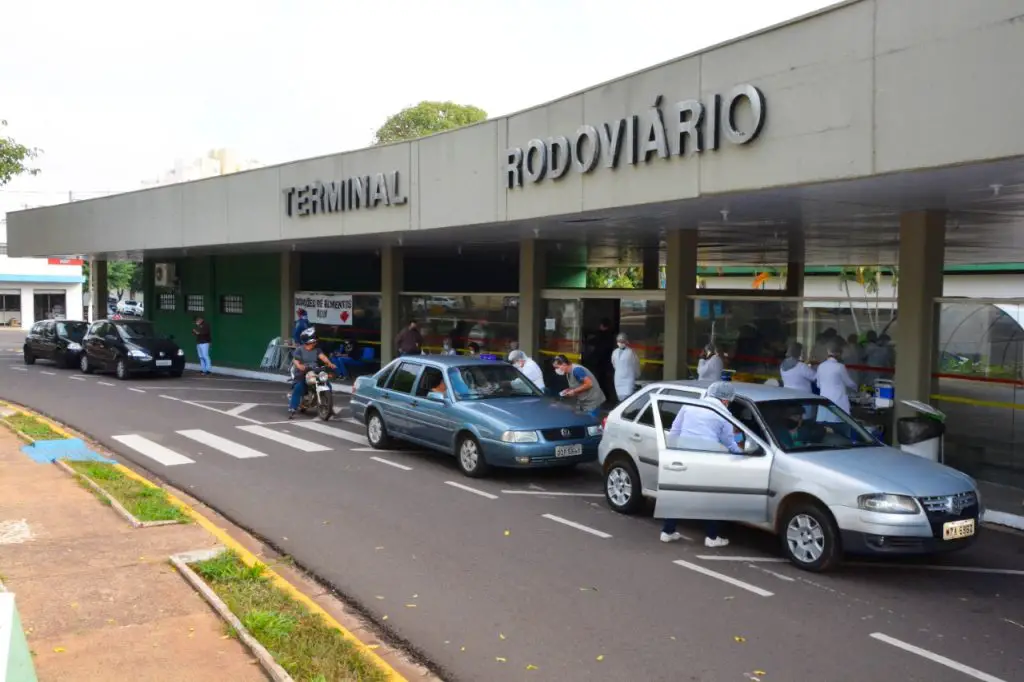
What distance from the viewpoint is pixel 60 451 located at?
491 inches

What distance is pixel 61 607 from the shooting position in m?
6.27

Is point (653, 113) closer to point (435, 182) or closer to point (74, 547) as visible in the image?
point (435, 182)

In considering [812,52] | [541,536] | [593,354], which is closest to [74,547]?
[541,536]

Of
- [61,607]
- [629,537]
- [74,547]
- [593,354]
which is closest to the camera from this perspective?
[61,607]

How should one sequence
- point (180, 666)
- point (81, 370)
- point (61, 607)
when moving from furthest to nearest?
point (81, 370) < point (61, 607) < point (180, 666)

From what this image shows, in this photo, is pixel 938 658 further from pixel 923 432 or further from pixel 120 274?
pixel 120 274

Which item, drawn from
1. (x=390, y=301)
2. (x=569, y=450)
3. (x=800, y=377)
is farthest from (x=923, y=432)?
(x=390, y=301)

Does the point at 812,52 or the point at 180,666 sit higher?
the point at 812,52

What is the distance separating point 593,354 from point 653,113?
8.44 meters

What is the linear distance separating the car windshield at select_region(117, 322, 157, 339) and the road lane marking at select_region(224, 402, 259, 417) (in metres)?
6.86

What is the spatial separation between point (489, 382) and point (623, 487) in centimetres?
322

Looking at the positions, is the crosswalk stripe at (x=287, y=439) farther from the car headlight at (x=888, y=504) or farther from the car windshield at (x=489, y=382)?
the car headlight at (x=888, y=504)

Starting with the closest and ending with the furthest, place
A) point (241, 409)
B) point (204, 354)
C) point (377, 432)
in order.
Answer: point (377, 432) < point (241, 409) < point (204, 354)

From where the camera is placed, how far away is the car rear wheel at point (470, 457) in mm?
11250
